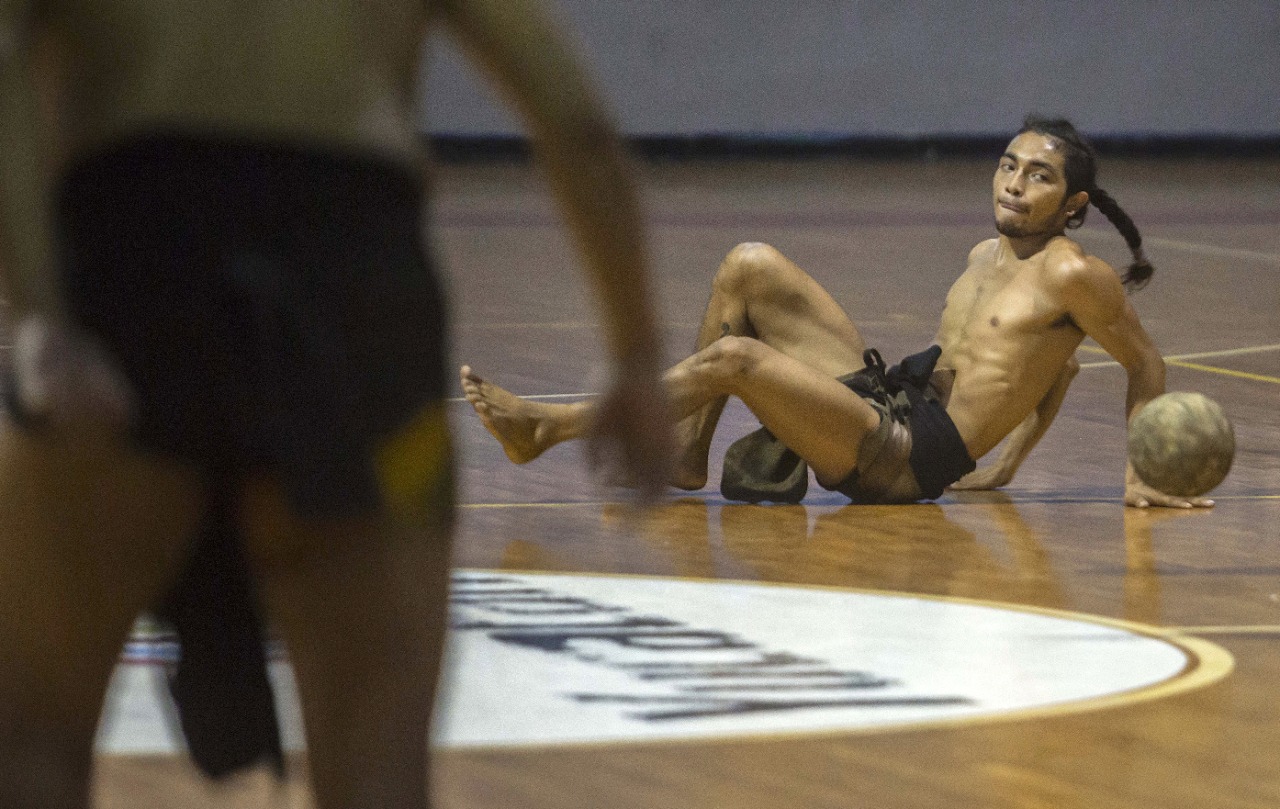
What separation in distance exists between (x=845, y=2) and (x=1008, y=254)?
14.7 meters

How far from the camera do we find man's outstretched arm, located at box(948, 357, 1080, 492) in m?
6.19

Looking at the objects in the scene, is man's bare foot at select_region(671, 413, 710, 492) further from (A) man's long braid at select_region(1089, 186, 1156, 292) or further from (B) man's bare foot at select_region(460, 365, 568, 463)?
(A) man's long braid at select_region(1089, 186, 1156, 292)

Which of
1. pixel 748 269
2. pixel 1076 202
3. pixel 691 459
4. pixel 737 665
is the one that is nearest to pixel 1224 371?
pixel 1076 202

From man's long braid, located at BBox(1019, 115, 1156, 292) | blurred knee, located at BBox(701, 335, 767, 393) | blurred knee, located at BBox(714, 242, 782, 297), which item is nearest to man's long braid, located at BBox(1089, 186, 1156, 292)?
man's long braid, located at BBox(1019, 115, 1156, 292)

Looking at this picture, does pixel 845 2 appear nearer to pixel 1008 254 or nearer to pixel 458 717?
pixel 1008 254

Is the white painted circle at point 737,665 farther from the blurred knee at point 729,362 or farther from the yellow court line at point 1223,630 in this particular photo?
the blurred knee at point 729,362

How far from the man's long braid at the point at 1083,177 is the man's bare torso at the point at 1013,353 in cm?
14

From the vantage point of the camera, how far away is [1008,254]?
20.3 ft

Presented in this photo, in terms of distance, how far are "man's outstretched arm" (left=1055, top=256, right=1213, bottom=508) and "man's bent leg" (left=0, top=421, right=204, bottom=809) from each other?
4477mm

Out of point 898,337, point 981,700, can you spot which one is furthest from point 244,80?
point 898,337

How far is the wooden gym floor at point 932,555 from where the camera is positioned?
3.13 meters

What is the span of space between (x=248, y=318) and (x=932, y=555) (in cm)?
362

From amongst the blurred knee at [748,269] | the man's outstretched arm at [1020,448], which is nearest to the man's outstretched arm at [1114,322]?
the man's outstretched arm at [1020,448]

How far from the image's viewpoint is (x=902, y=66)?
20.7 m
